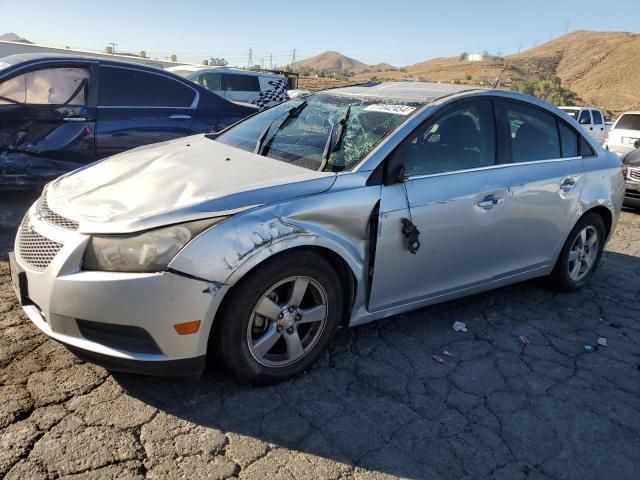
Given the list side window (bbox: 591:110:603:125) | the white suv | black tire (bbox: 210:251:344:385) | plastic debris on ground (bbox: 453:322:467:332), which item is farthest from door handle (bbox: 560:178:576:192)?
side window (bbox: 591:110:603:125)

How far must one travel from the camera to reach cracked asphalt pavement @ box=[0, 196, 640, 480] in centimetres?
244

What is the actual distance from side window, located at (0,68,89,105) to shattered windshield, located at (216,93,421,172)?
2.49 meters

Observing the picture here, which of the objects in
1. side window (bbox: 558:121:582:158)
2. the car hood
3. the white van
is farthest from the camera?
the white van

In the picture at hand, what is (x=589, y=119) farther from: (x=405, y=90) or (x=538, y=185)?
(x=405, y=90)

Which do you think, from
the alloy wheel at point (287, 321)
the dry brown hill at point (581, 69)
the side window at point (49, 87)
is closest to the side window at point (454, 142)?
the alloy wheel at point (287, 321)

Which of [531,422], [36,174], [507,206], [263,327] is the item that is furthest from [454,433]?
[36,174]

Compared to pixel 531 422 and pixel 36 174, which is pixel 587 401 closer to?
pixel 531 422

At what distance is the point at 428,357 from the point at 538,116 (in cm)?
211

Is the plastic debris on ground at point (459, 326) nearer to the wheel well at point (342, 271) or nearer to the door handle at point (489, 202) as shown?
the door handle at point (489, 202)

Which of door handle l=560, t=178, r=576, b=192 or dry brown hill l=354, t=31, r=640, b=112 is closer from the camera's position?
door handle l=560, t=178, r=576, b=192

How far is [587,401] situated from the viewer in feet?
10.4

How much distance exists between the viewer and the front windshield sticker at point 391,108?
11.6ft

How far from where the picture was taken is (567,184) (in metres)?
4.27

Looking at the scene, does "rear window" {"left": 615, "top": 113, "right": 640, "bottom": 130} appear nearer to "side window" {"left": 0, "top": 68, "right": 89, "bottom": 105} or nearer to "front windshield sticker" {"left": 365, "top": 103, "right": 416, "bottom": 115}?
"front windshield sticker" {"left": 365, "top": 103, "right": 416, "bottom": 115}
